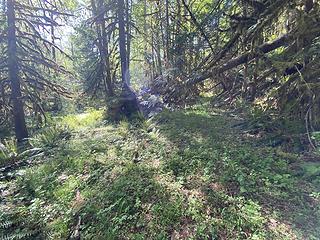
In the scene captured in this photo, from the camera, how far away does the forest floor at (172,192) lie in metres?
2.85

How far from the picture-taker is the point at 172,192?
11.5 feet

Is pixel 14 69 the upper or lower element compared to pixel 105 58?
lower

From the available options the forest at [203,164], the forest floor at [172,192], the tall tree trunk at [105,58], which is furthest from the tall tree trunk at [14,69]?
the tall tree trunk at [105,58]

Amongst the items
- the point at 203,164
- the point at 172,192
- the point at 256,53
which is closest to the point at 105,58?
the point at 256,53

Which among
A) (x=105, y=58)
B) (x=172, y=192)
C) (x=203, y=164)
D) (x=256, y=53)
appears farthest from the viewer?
(x=105, y=58)

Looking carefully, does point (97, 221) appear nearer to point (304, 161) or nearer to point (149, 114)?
point (304, 161)

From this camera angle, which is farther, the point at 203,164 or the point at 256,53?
the point at 256,53

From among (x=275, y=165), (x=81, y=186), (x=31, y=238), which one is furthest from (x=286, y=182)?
(x=31, y=238)

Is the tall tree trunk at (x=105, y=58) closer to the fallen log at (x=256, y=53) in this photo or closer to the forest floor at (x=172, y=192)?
→ the fallen log at (x=256, y=53)

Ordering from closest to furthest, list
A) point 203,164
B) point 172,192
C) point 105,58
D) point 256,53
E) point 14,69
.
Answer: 1. point 172,192
2. point 203,164
3. point 256,53
4. point 14,69
5. point 105,58

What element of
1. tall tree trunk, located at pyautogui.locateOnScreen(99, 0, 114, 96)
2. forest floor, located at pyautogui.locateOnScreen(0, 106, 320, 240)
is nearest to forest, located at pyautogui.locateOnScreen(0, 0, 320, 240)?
forest floor, located at pyautogui.locateOnScreen(0, 106, 320, 240)

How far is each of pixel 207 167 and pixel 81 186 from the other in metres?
2.10

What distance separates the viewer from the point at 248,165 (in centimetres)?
392

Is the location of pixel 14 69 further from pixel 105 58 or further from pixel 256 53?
pixel 105 58
